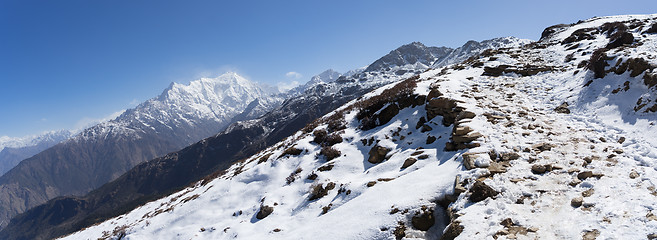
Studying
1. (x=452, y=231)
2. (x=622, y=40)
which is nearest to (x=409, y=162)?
(x=452, y=231)

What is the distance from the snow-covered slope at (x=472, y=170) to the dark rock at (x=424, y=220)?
0.04 meters

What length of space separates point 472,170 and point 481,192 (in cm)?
136

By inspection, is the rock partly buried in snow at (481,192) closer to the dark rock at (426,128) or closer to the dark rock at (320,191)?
the dark rock at (320,191)

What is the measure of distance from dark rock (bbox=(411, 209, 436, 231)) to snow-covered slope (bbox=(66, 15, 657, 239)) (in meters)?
0.04

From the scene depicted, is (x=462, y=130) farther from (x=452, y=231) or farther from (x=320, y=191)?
(x=320, y=191)

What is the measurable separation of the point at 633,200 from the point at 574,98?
1224 centimetres

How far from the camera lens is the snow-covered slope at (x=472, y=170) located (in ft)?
22.9

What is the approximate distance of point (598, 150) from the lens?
955 centimetres

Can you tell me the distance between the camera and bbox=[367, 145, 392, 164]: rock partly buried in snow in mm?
15539

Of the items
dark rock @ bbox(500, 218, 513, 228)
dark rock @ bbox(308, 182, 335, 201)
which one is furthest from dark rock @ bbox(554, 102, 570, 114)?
dark rock @ bbox(308, 182, 335, 201)

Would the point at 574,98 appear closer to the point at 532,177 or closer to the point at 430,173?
the point at 532,177

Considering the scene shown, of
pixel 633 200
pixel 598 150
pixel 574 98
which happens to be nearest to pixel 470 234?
pixel 633 200

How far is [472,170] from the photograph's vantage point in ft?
29.8

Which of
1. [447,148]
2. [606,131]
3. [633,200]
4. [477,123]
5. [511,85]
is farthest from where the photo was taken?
[511,85]
